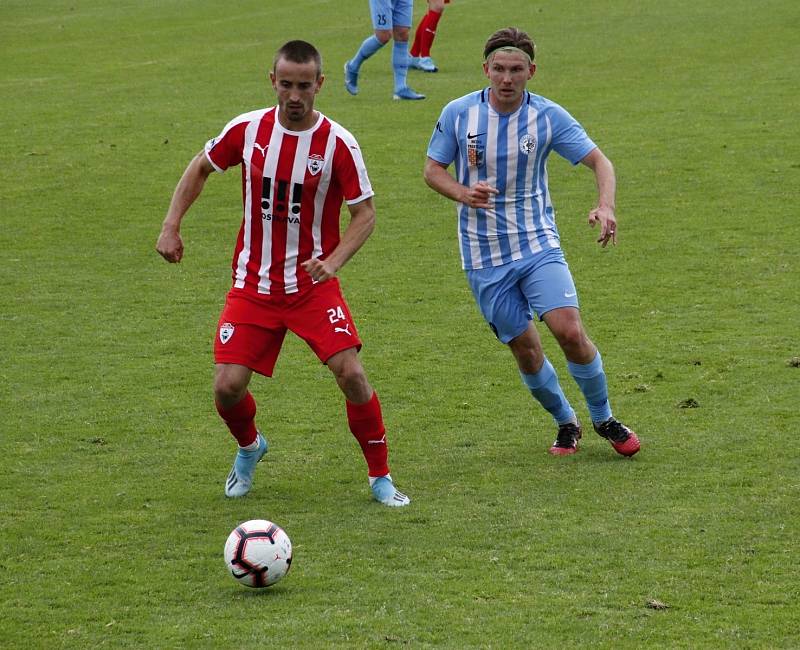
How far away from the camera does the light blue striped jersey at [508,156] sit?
6906 mm

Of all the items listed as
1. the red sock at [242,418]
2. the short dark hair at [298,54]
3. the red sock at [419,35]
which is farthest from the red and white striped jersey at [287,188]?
the red sock at [419,35]

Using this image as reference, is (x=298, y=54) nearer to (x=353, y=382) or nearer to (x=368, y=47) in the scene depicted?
(x=353, y=382)

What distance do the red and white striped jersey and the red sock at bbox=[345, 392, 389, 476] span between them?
24.5 inches

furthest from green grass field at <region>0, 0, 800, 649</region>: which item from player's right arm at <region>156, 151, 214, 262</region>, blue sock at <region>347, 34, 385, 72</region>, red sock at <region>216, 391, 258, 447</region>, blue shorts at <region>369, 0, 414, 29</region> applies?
player's right arm at <region>156, 151, 214, 262</region>

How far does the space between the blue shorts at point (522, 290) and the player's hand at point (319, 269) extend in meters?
1.29

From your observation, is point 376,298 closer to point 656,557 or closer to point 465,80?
point 656,557

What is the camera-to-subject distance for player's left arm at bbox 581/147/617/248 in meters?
6.50

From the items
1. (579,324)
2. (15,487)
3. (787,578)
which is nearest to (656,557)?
(787,578)

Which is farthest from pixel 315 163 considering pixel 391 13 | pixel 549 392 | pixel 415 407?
pixel 391 13

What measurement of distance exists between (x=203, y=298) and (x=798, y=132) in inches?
292

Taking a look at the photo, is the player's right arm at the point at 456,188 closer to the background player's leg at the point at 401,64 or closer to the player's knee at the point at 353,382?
the player's knee at the point at 353,382

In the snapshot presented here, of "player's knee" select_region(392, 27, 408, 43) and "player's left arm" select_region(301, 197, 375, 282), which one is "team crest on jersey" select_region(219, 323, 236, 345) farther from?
"player's knee" select_region(392, 27, 408, 43)

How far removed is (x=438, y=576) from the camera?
5441mm

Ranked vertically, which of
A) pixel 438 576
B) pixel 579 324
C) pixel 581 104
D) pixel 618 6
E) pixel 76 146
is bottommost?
pixel 438 576
